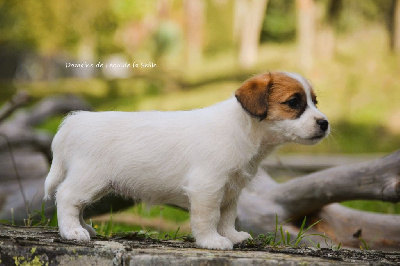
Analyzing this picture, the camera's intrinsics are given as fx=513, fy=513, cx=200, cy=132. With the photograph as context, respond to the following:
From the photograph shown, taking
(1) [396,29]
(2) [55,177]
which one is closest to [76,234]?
(2) [55,177]

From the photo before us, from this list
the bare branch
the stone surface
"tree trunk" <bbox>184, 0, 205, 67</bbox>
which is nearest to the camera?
the stone surface

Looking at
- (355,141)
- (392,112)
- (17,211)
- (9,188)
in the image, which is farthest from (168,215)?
(392,112)

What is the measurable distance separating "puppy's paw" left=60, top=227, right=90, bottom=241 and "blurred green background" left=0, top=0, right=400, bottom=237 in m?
10.0

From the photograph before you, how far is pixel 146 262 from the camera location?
215 cm

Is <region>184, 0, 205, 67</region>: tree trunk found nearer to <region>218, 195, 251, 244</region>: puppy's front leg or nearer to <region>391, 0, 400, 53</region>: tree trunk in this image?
<region>391, 0, 400, 53</region>: tree trunk

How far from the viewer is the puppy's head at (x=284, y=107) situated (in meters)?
2.50

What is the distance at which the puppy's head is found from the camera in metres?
2.50

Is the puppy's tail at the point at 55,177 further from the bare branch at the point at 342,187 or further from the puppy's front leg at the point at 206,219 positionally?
the bare branch at the point at 342,187

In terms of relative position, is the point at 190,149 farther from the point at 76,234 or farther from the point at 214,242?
the point at 76,234

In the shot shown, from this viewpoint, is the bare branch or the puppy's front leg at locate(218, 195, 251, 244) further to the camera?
the bare branch

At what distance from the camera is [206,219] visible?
2.53 metres

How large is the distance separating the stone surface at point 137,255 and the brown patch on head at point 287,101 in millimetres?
661

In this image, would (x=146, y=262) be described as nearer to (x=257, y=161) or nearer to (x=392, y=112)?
(x=257, y=161)

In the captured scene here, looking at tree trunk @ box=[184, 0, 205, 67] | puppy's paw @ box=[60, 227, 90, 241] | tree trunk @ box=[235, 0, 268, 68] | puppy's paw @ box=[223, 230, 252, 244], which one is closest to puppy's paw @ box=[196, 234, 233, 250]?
puppy's paw @ box=[223, 230, 252, 244]
